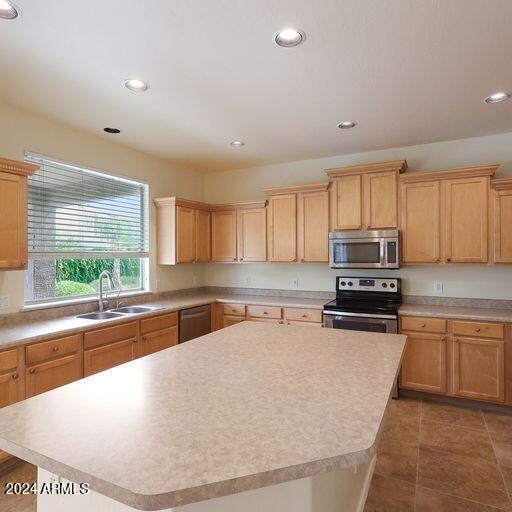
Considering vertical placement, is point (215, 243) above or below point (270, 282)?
above

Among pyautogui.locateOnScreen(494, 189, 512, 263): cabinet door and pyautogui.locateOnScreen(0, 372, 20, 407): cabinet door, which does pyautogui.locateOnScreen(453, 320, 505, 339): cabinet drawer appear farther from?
pyautogui.locateOnScreen(0, 372, 20, 407): cabinet door

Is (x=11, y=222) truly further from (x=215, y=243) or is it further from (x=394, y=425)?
(x=394, y=425)

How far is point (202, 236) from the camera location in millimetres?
4684

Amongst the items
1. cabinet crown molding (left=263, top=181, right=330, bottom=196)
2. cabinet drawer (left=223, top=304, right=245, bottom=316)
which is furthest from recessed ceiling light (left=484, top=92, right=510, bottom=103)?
cabinet drawer (left=223, top=304, right=245, bottom=316)

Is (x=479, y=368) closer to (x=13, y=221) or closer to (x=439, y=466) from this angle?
(x=439, y=466)

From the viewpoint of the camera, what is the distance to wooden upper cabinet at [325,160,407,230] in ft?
12.0

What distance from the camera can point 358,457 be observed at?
904 mm

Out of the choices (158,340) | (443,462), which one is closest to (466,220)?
(443,462)

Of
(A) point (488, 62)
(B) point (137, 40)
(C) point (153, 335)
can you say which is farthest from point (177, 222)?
(A) point (488, 62)

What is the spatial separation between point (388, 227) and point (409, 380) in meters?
1.57

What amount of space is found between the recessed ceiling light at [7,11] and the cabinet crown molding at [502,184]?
3.85 meters

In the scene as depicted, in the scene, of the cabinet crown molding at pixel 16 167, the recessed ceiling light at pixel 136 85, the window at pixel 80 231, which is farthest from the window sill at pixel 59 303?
the recessed ceiling light at pixel 136 85

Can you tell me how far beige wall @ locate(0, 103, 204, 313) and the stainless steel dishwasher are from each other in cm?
64

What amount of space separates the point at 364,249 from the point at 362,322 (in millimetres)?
813
